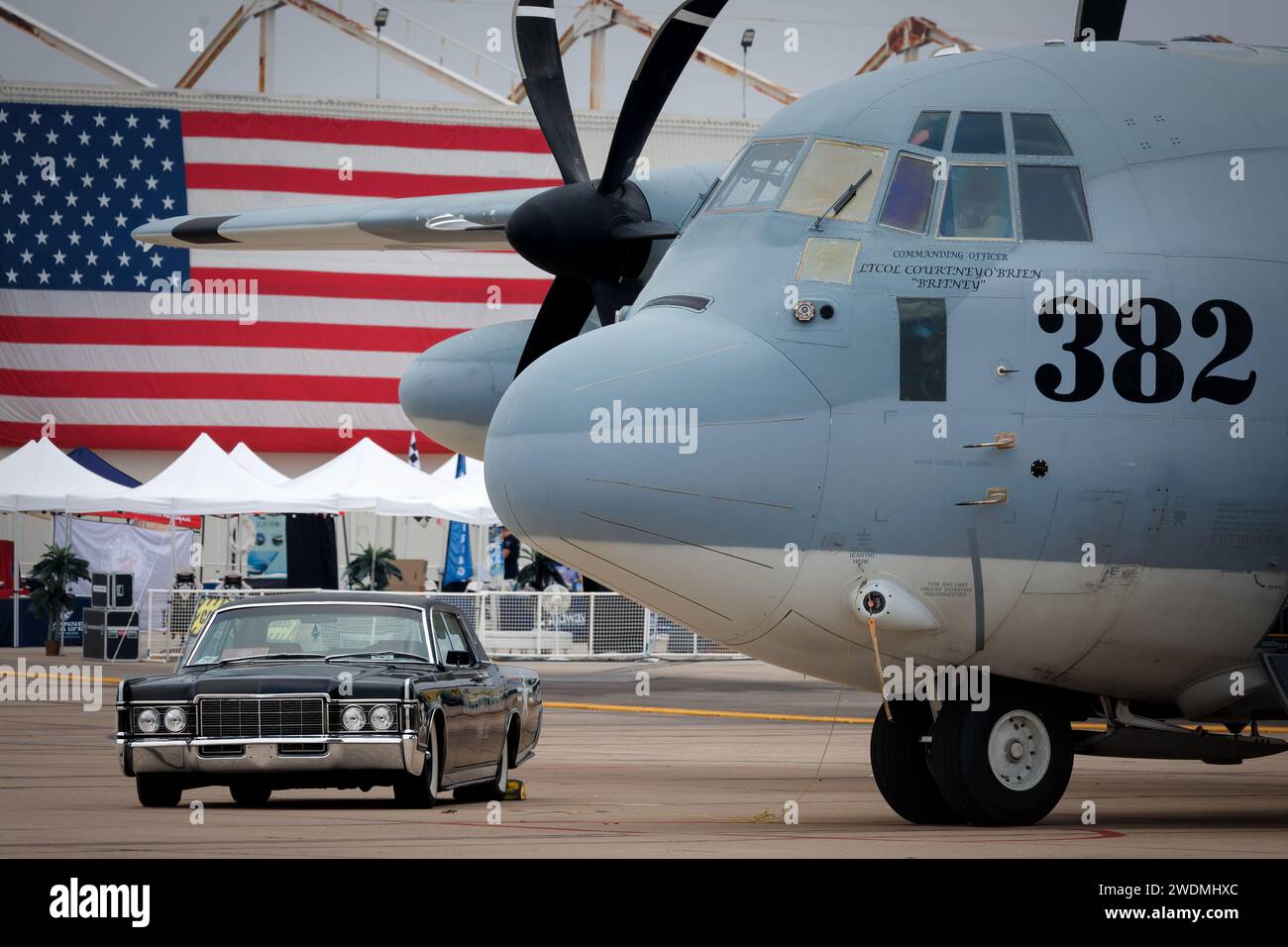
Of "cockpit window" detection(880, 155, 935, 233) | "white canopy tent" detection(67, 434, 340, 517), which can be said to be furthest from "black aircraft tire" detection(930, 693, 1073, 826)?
"white canopy tent" detection(67, 434, 340, 517)

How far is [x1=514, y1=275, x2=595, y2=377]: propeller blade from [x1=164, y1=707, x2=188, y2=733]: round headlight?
649 centimetres

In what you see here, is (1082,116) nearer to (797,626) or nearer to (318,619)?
(797,626)

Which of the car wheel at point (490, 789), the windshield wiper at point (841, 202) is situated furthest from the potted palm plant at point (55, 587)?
the windshield wiper at point (841, 202)

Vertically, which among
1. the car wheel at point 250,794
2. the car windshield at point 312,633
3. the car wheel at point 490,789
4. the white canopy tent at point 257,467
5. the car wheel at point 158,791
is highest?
the white canopy tent at point 257,467

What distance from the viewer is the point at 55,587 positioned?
127 feet

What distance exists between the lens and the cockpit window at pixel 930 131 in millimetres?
10648

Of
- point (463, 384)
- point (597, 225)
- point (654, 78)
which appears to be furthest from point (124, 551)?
point (654, 78)

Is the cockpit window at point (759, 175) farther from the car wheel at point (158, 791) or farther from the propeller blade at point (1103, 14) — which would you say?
the car wheel at point (158, 791)

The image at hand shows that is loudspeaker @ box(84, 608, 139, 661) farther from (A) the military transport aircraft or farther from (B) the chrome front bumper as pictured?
(A) the military transport aircraft

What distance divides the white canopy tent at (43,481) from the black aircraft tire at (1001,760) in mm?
28758

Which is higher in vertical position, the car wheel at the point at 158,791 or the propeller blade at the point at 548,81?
the propeller blade at the point at 548,81

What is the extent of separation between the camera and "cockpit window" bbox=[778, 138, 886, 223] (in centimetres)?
1061

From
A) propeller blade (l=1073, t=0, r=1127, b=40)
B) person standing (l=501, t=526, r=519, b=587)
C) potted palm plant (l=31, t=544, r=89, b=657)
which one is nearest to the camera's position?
propeller blade (l=1073, t=0, r=1127, b=40)
